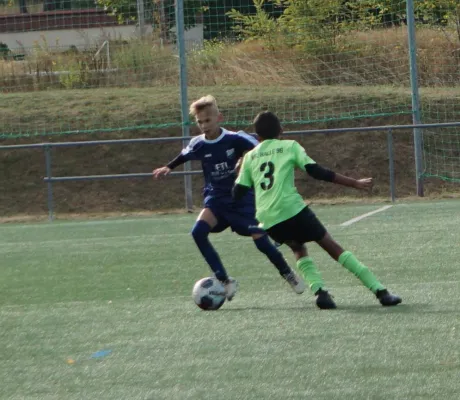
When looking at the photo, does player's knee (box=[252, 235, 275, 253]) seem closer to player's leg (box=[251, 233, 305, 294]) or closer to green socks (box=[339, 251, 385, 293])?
player's leg (box=[251, 233, 305, 294])

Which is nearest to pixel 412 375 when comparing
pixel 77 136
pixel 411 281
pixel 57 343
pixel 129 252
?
pixel 57 343

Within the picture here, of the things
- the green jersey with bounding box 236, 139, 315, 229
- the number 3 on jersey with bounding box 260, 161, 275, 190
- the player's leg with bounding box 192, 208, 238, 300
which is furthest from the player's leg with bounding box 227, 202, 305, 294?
the number 3 on jersey with bounding box 260, 161, 275, 190

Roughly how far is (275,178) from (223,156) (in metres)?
1.00

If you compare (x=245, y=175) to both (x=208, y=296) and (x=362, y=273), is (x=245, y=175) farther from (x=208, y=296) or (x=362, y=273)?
(x=362, y=273)

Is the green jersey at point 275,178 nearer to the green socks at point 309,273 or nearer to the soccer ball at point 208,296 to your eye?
the green socks at point 309,273

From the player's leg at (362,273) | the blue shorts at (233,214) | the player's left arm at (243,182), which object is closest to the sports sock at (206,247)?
the blue shorts at (233,214)

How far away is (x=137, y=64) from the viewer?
20.6 m

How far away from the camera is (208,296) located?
7617 mm

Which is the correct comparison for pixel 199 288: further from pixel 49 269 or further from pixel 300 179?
pixel 300 179

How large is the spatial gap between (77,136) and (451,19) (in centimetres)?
716

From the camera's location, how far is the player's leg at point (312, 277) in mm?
7258

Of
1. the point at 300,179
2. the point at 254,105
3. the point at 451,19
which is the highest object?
the point at 451,19

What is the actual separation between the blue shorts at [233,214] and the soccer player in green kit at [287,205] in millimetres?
687

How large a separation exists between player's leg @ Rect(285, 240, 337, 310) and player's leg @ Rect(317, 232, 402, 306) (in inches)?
6.0
